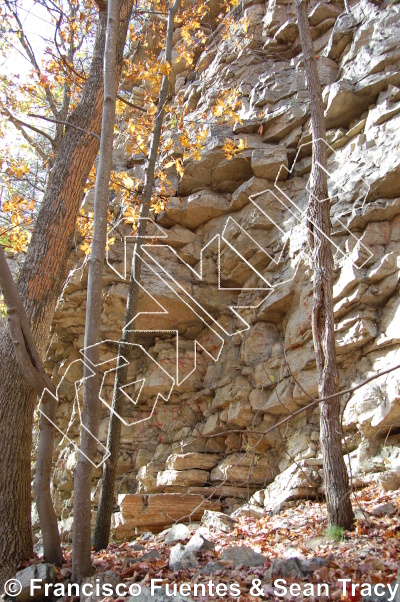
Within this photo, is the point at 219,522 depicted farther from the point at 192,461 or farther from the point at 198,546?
the point at 192,461

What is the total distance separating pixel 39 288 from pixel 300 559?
3.71 meters

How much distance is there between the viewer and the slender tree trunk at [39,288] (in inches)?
171

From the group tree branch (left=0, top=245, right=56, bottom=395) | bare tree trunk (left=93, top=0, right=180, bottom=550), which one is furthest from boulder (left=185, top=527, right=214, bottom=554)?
tree branch (left=0, top=245, right=56, bottom=395)

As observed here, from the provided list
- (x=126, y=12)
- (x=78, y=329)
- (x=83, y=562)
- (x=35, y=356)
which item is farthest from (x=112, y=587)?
(x=78, y=329)

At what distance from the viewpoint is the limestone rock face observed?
762cm

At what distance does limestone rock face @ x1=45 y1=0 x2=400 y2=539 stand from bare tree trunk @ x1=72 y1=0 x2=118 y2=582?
2518 millimetres

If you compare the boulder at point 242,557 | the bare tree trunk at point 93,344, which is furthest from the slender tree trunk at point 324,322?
the bare tree trunk at point 93,344

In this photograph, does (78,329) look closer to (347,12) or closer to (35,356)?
(35,356)

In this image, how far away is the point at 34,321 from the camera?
5.00 m

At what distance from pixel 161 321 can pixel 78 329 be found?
2370 mm

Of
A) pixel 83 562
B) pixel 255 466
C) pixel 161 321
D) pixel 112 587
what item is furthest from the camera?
Answer: pixel 161 321

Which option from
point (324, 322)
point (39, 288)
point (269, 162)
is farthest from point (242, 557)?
point (269, 162)

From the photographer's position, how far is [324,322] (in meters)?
5.43

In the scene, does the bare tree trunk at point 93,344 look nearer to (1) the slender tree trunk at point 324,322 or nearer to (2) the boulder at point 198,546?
(2) the boulder at point 198,546
